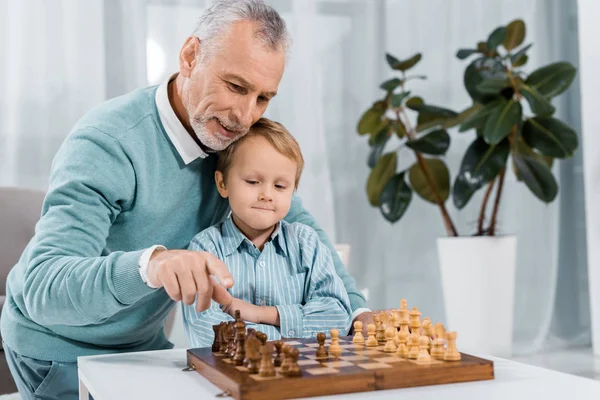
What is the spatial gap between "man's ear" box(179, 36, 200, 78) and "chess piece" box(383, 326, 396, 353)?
78 centimetres

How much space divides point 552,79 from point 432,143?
2.24ft

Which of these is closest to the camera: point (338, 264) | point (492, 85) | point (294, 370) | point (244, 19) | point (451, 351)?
point (294, 370)

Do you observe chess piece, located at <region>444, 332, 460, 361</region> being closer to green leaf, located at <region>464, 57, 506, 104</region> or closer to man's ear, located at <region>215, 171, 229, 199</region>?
man's ear, located at <region>215, 171, 229, 199</region>

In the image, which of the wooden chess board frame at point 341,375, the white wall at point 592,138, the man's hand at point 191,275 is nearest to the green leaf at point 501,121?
the white wall at point 592,138

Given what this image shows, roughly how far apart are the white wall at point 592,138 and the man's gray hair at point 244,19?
297 centimetres

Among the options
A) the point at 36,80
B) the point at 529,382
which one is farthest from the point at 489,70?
the point at 529,382

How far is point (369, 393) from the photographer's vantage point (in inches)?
38.2

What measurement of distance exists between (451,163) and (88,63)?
88.2 inches

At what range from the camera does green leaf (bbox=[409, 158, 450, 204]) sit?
3.92m

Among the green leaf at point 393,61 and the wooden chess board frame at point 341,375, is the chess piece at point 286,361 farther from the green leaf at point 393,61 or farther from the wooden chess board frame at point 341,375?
the green leaf at point 393,61

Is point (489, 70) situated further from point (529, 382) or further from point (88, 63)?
point (529, 382)

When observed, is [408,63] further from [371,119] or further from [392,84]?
[371,119]

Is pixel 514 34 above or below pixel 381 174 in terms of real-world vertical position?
above

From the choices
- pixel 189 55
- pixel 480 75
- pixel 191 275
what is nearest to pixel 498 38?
pixel 480 75
